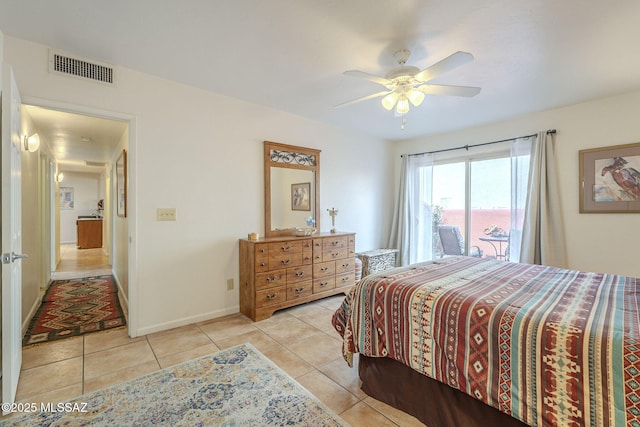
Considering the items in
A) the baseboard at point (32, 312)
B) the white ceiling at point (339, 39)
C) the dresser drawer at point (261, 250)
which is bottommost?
the baseboard at point (32, 312)

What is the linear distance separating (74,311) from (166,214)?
1817 mm

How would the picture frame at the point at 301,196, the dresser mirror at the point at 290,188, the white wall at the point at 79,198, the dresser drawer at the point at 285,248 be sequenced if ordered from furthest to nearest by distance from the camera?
1. the white wall at the point at 79,198
2. the picture frame at the point at 301,196
3. the dresser mirror at the point at 290,188
4. the dresser drawer at the point at 285,248

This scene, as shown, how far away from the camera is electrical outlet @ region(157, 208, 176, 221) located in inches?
113

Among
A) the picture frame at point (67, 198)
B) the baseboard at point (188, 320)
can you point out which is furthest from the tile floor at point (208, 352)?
the picture frame at point (67, 198)

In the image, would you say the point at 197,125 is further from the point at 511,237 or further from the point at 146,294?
the point at 511,237

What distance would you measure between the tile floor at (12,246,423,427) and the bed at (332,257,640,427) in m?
0.20

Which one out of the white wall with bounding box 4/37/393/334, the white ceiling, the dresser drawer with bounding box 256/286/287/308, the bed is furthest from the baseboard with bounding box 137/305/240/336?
the white ceiling

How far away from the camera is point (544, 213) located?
3553mm

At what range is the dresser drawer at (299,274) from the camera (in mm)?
3416

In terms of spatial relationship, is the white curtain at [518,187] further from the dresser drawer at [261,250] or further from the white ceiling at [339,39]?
the dresser drawer at [261,250]

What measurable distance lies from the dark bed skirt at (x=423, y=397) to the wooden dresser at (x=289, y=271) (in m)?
1.52

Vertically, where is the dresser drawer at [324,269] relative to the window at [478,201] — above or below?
below

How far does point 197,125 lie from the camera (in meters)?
3.08

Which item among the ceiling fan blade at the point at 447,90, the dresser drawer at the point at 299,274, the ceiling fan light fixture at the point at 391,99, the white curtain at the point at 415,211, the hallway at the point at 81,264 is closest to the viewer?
the ceiling fan blade at the point at 447,90
